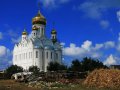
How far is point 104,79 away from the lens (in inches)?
779

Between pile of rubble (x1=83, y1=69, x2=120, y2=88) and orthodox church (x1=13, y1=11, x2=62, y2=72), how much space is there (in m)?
89.5

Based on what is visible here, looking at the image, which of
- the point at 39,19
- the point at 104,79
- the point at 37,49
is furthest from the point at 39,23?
the point at 104,79

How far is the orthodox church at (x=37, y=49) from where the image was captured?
111750 millimetres

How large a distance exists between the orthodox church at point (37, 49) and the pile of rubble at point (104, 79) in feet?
294

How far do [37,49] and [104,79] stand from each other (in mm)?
93017

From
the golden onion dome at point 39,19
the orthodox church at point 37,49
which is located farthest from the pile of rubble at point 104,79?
the golden onion dome at point 39,19

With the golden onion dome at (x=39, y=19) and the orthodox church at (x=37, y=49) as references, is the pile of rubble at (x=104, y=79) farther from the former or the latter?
the golden onion dome at (x=39, y=19)

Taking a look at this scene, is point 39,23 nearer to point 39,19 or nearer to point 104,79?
point 39,19

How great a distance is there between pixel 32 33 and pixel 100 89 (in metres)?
98.6

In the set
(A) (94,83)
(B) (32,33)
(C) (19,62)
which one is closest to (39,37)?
(B) (32,33)

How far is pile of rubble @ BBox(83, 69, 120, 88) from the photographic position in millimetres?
19219

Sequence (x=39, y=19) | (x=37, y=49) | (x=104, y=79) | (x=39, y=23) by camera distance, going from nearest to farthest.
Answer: (x=104, y=79) < (x=37, y=49) < (x=39, y=19) < (x=39, y=23)

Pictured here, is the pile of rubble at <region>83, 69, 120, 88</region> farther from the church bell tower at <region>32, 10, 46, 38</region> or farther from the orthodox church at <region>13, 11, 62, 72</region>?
the church bell tower at <region>32, 10, 46, 38</region>

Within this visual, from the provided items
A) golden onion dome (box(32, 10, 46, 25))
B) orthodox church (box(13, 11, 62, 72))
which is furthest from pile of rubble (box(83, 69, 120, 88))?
golden onion dome (box(32, 10, 46, 25))
